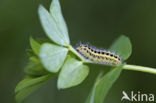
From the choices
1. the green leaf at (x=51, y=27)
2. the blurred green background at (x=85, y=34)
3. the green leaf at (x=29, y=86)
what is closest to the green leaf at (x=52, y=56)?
the green leaf at (x=51, y=27)

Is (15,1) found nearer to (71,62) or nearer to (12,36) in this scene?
(12,36)

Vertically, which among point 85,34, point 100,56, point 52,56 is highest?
point 52,56

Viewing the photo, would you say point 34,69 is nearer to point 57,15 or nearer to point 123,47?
point 57,15

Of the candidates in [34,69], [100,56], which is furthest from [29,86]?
[100,56]

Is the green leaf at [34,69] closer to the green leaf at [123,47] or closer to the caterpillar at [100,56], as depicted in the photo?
the caterpillar at [100,56]

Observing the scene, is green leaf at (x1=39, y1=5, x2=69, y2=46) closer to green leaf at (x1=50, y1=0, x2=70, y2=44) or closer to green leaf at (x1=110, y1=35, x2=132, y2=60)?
green leaf at (x1=50, y1=0, x2=70, y2=44)

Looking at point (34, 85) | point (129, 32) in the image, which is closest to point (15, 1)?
point (129, 32)
